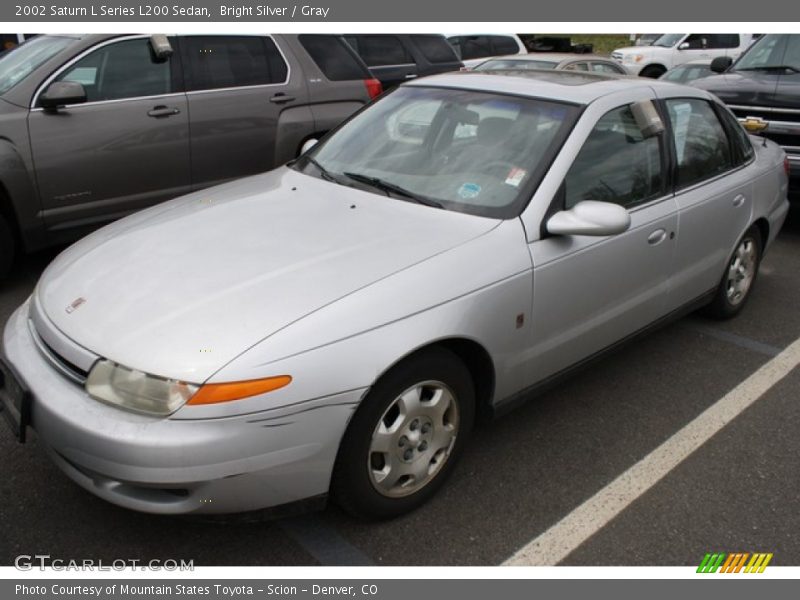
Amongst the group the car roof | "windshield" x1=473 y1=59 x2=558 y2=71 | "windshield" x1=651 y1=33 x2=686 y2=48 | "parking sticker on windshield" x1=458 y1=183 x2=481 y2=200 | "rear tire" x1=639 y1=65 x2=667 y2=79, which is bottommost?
"rear tire" x1=639 y1=65 x2=667 y2=79

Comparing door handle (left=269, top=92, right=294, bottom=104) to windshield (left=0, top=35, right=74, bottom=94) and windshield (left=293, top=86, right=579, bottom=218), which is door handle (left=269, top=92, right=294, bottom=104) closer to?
windshield (left=0, top=35, right=74, bottom=94)

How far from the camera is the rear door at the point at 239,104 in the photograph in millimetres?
5633

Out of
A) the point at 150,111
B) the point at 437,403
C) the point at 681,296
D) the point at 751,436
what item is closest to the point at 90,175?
the point at 150,111

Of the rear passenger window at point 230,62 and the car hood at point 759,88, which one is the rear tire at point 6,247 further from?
the car hood at point 759,88

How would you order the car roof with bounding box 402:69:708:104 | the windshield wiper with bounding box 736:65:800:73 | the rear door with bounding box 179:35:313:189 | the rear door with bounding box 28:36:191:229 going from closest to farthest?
the car roof with bounding box 402:69:708:104 < the rear door with bounding box 28:36:191:229 < the rear door with bounding box 179:35:313:189 < the windshield wiper with bounding box 736:65:800:73

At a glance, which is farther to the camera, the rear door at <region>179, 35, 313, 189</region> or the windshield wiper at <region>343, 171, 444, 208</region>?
the rear door at <region>179, 35, 313, 189</region>

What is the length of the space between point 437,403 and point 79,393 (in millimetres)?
1245

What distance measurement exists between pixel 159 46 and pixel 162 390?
4.02 m

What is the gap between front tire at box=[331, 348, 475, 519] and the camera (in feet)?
8.07

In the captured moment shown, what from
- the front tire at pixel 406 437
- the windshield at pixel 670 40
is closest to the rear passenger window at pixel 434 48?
the front tire at pixel 406 437

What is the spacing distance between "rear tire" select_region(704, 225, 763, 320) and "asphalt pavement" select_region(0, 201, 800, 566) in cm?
71

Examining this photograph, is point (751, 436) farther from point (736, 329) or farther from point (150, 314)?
point (150, 314)

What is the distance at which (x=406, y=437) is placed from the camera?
104 inches

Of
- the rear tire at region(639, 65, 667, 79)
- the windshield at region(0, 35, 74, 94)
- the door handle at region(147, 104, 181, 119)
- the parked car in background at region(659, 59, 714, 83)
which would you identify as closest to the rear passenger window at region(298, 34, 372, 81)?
the door handle at region(147, 104, 181, 119)
